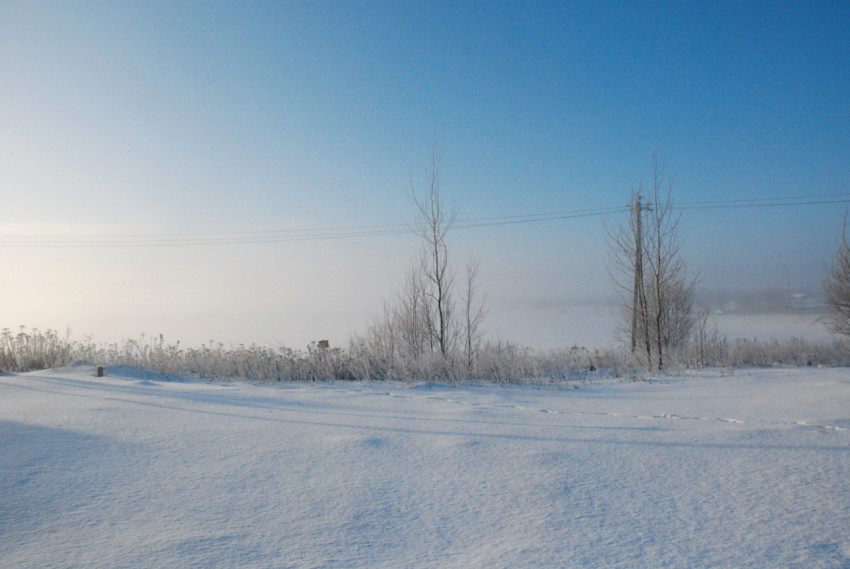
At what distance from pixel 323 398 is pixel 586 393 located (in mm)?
2867

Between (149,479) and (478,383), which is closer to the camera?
(149,479)

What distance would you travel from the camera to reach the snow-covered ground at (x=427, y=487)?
179 cm

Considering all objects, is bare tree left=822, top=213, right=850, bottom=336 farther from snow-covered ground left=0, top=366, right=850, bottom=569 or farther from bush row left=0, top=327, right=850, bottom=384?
snow-covered ground left=0, top=366, right=850, bottom=569

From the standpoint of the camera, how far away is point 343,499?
225 cm

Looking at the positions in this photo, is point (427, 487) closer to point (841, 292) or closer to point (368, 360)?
point (368, 360)

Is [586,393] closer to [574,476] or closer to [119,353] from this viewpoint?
[574,476]

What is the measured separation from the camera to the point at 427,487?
2395 millimetres

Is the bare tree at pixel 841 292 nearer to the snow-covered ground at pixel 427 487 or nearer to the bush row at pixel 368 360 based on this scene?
the bush row at pixel 368 360

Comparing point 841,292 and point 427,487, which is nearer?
point 427,487

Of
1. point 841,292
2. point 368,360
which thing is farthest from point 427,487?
point 841,292

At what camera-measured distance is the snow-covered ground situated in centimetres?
179

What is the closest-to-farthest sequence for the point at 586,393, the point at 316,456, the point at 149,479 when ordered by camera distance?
the point at 149,479 → the point at 316,456 → the point at 586,393

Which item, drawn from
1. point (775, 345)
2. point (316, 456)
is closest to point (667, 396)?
point (316, 456)

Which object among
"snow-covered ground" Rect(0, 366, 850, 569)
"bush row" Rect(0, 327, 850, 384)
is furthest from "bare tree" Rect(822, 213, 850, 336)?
"snow-covered ground" Rect(0, 366, 850, 569)
